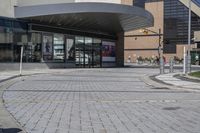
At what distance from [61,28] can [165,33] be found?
183 feet

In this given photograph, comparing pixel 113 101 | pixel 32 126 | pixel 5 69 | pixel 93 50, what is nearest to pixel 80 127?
pixel 32 126

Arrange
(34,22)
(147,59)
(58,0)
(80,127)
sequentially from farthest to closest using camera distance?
1. (147,59)
2. (58,0)
3. (34,22)
4. (80,127)

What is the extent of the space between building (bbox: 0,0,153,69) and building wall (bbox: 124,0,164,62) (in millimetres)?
44747

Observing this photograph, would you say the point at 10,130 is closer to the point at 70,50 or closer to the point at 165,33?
the point at 70,50

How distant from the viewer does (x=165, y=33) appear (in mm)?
102312

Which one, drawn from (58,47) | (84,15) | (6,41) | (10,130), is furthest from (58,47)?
(10,130)

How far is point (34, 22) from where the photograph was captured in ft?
149

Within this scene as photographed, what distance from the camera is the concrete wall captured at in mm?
41778

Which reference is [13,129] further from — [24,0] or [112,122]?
[24,0]

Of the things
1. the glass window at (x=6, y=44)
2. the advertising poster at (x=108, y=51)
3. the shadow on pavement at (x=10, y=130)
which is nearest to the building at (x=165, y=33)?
the advertising poster at (x=108, y=51)

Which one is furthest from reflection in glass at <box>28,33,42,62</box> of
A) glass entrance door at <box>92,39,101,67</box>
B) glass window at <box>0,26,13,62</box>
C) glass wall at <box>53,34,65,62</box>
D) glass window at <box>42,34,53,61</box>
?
glass entrance door at <box>92,39,101,67</box>

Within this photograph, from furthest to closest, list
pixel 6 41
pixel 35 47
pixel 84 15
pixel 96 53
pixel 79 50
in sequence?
pixel 96 53 < pixel 79 50 < pixel 35 47 < pixel 84 15 < pixel 6 41

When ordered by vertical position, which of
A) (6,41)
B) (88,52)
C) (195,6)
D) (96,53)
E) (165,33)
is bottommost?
(96,53)

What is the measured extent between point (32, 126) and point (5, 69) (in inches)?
1292
